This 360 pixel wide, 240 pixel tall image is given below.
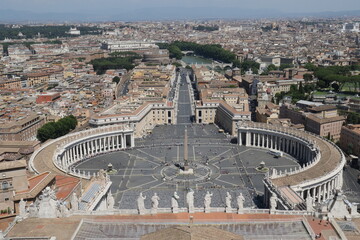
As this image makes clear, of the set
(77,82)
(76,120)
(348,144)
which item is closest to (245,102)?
(348,144)

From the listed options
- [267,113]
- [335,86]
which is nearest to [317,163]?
[267,113]

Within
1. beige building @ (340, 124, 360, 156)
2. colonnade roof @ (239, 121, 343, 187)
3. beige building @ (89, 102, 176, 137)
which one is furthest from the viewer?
beige building @ (89, 102, 176, 137)

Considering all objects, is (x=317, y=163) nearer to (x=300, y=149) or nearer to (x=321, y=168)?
(x=321, y=168)

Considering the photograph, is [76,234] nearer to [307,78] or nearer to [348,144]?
[348,144]

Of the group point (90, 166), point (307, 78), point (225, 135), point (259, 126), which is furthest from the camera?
point (307, 78)

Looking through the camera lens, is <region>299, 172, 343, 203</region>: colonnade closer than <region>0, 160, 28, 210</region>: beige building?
No

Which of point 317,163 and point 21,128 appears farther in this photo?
point 21,128

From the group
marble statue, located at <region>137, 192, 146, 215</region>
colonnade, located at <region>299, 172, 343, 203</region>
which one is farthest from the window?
colonnade, located at <region>299, 172, 343, 203</region>

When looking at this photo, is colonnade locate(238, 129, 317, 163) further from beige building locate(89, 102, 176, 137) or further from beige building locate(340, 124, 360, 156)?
beige building locate(89, 102, 176, 137)
